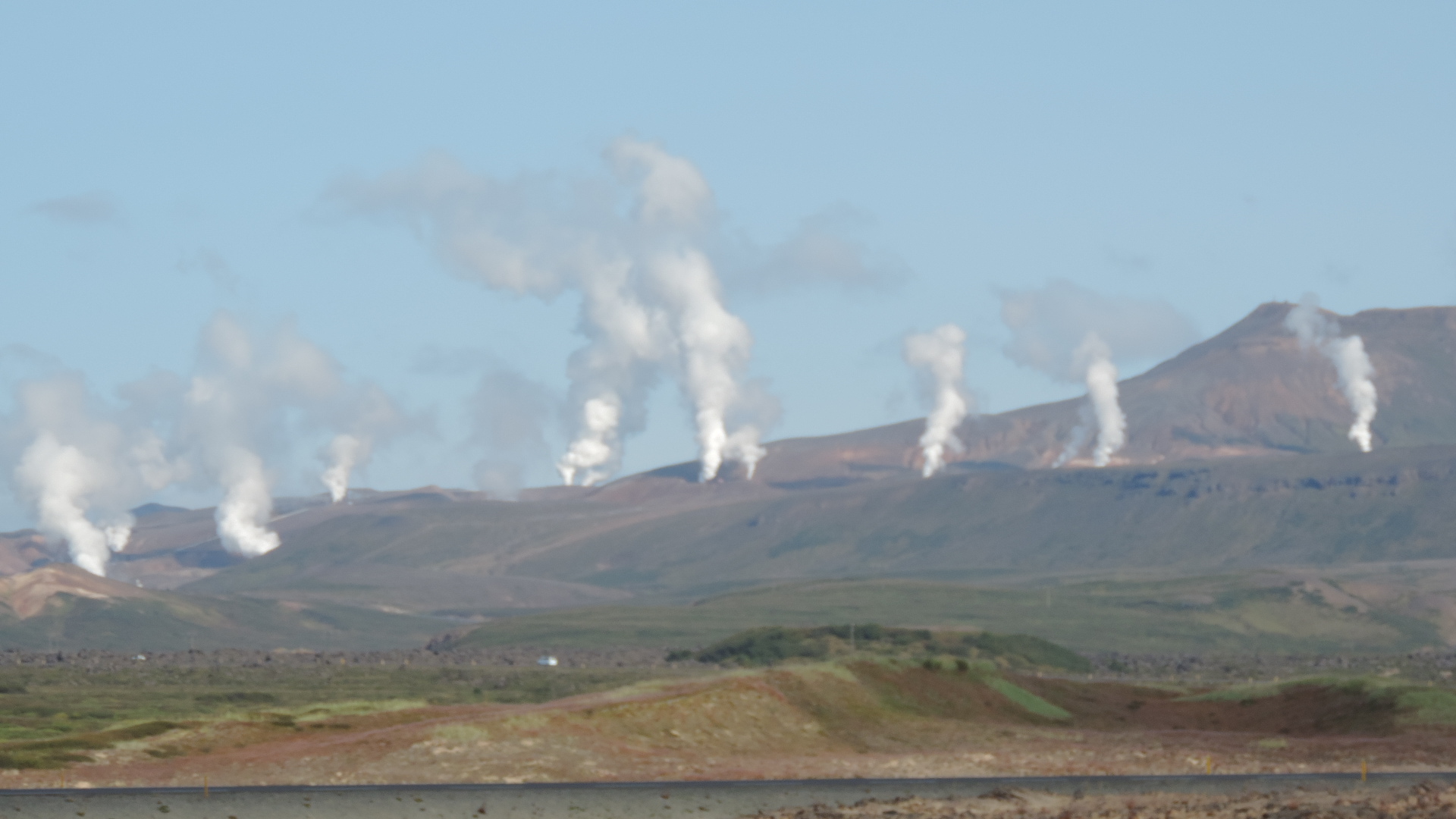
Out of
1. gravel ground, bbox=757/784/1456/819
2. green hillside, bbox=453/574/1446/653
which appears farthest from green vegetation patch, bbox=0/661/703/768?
green hillside, bbox=453/574/1446/653

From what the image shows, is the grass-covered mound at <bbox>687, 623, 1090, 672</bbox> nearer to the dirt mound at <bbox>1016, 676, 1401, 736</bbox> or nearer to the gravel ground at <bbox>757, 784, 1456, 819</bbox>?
the dirt mound at <bbox>1016, 676, 1401, 736</bbox>

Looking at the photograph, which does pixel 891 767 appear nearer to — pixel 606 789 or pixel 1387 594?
pixel 606 789

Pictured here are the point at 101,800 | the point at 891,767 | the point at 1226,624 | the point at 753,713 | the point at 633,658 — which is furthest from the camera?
the point at 1226,624

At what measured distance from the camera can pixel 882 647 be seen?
124438 millimetres

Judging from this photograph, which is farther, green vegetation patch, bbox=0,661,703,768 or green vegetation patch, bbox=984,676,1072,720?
green vegetation patch, bbox=984,676,1072,720

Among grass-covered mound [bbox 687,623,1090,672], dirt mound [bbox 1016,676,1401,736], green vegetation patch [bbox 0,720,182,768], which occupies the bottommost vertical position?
dirt mound [bbox 1016,676,1401,736]

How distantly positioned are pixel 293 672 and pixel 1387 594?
410 feet

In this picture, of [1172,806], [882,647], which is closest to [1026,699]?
[1172,806]

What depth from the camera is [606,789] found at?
3638cm

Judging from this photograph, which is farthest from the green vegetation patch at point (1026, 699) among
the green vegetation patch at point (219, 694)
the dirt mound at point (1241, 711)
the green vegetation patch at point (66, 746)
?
the green vegetation patch at point (66, 746)

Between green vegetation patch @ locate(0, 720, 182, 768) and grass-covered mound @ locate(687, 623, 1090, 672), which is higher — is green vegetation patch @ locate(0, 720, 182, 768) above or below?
below

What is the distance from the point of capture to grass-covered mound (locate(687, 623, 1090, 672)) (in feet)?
409

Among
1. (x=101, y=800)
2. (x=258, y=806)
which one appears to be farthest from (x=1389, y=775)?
(x=101, y=800)

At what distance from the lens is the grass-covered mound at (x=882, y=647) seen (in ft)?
409
